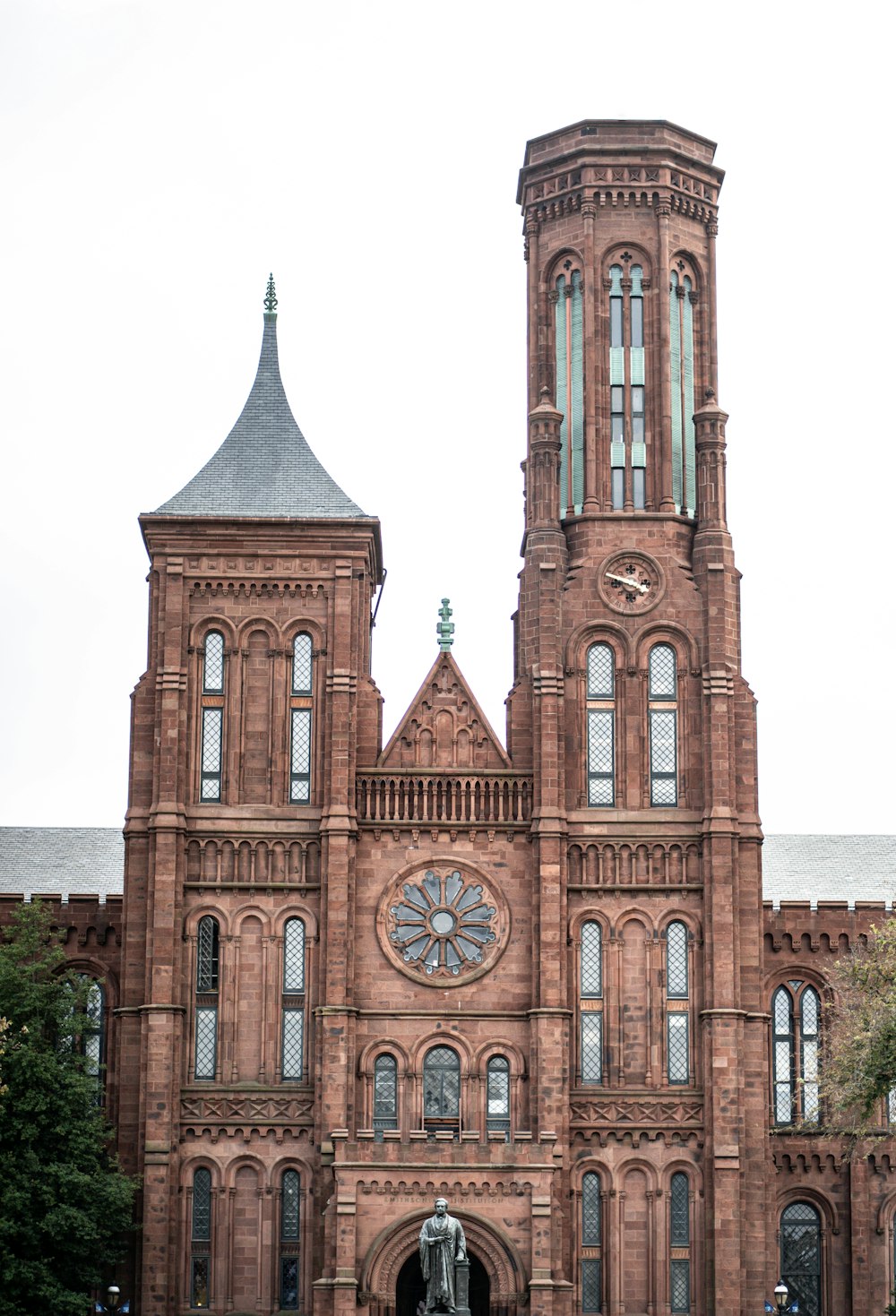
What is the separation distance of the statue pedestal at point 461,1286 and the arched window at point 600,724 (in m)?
15.1

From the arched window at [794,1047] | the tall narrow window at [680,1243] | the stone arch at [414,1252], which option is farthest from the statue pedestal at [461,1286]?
the arched window at [794,1047]

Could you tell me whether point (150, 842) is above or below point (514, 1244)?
above

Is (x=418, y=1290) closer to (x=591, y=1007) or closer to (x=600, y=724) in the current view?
(x=591, y=1007)

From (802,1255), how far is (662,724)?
16179 mm

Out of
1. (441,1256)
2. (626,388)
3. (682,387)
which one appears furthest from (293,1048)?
(682,387)

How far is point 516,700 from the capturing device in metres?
68.9

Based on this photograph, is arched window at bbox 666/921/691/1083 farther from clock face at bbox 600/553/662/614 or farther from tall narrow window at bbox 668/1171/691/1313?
clock face at bbox 600/553/662/614

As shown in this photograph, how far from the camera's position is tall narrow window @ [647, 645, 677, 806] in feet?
224

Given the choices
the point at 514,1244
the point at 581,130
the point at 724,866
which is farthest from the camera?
the point at 581,130

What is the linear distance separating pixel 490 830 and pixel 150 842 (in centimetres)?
974

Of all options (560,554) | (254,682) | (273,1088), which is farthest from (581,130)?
(273,1088)

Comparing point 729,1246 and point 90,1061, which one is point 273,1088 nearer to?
point 90,1061

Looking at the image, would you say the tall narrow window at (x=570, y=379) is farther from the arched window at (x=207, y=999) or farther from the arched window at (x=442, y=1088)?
the arched window at (x=442, y=1088)

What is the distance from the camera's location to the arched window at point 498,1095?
6556cm
